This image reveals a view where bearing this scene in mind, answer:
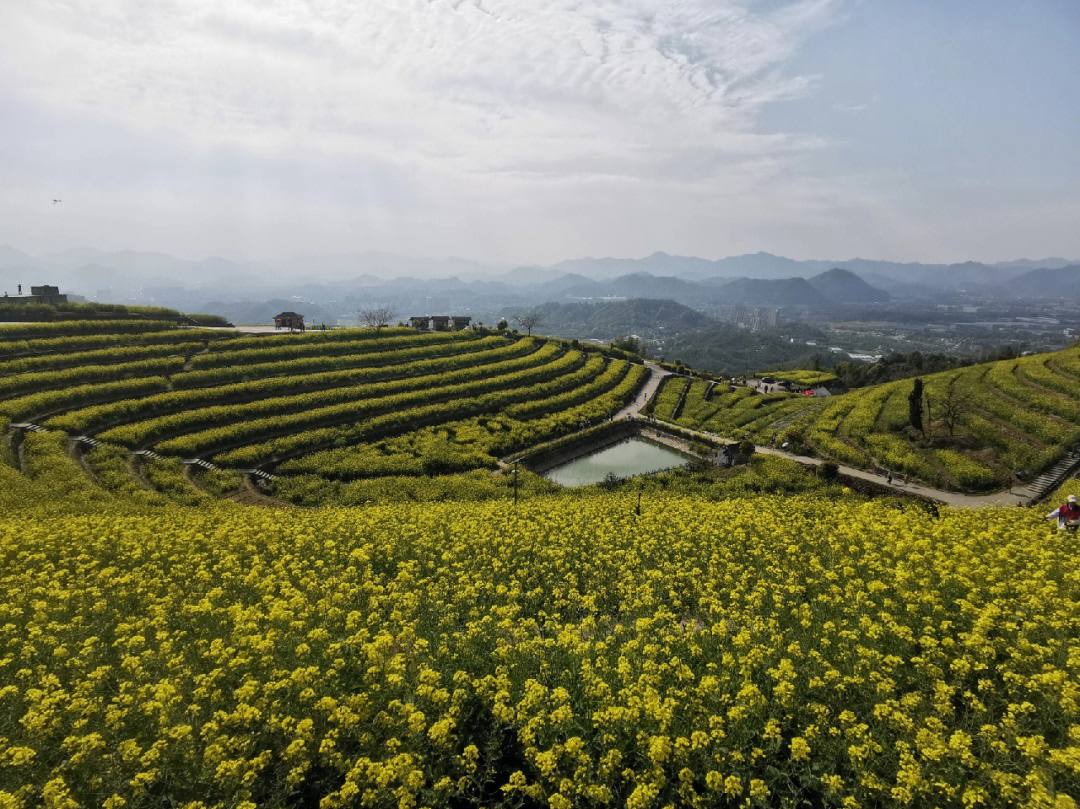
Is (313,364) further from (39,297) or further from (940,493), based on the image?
(940,493)

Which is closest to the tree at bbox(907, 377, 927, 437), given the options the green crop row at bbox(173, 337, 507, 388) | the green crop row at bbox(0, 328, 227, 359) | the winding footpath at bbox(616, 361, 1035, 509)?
the winding footpath at bbox(616, 361, 1035, 509)

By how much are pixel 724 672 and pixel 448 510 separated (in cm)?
1547

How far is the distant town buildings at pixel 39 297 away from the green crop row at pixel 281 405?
32024mm

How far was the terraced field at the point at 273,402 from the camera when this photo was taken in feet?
104

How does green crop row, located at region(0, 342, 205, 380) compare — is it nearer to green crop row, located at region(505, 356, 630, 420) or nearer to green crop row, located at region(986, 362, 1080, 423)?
green crop row, located at region(505, 356, 630, 420)

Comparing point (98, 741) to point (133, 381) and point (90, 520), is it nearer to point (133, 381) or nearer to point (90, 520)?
point (90, 520)

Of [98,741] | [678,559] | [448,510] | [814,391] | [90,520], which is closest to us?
[98,741]

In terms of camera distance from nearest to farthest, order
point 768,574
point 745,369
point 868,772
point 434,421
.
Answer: point 868,772 < point 768,574 < point 434,421 < point 745,369

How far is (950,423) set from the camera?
3338 cm

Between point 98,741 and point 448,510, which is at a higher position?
point 98,741

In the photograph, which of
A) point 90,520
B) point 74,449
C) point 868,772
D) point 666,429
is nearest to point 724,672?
point 868,772

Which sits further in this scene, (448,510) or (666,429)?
(666,429)

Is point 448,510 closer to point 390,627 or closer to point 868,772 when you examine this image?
point 390,627

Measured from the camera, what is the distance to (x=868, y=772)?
6816mm
